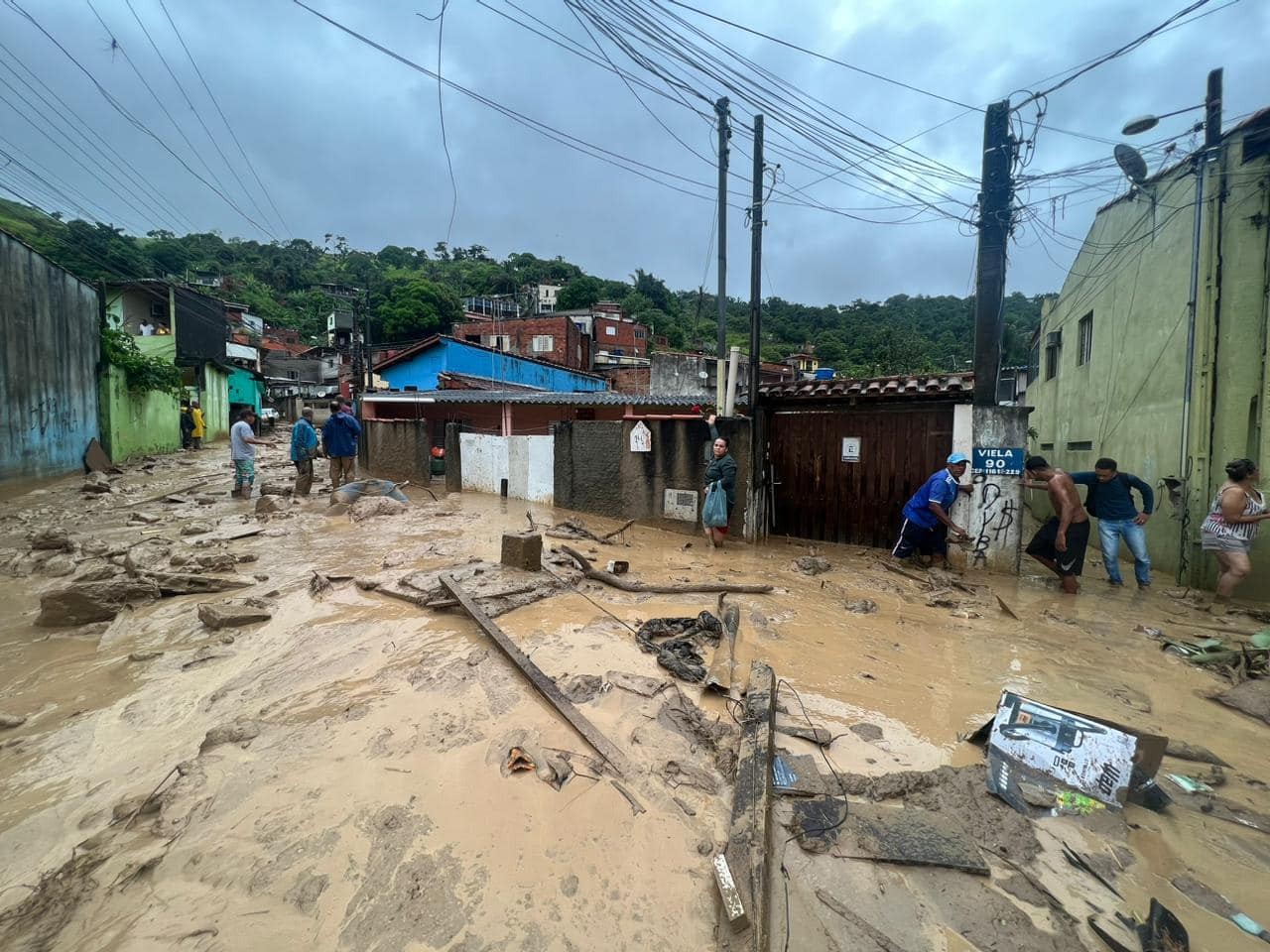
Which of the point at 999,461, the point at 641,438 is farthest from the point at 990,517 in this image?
the point at 641,438

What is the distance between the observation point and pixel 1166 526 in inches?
313

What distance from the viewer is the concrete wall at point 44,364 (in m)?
11.0

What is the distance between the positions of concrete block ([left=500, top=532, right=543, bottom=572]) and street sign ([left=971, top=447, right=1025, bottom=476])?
19.8ft

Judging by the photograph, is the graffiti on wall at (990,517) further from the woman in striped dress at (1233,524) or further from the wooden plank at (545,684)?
the wooden plank at (545,684)

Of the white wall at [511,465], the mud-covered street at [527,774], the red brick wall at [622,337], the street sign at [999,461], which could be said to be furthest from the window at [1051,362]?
the red brick wall at [622,337]

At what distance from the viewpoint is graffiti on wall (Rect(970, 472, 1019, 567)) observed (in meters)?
7.42

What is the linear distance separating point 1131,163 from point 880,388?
4.87 meters

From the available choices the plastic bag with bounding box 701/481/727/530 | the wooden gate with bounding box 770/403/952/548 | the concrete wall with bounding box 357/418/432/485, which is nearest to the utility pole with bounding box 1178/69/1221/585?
the wooden gate with bounding box 770/403/952/548

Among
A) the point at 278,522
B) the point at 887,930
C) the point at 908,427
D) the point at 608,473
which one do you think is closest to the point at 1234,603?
the point at 908,427

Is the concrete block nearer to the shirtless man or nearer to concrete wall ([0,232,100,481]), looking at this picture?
the shirtless man

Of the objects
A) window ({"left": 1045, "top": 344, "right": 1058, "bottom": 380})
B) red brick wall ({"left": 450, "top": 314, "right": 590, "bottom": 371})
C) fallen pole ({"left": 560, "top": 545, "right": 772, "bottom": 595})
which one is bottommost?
fallen pole ({"left": 560, "top": 545, "right": 772, "bottom": 595})

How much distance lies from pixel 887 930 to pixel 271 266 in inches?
3096

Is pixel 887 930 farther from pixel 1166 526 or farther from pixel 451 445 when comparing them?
pixel 451 445

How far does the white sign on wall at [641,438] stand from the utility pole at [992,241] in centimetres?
510
